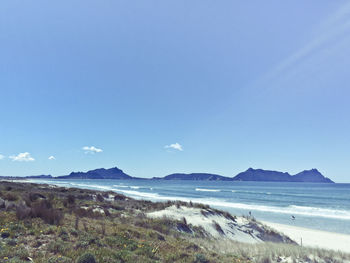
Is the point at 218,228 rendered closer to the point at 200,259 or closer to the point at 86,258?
the point at 200,259

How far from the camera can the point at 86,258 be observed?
642cm

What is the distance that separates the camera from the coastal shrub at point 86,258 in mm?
6361

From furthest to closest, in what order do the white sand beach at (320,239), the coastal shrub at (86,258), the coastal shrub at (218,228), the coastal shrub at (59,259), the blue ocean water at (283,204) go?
the blue ocean water at (283,204)
the coastal shrub at (218,228)
the white sand beach at (320,239)
the coastal shrub at (86,258)
the coastal shrub at (59,259)

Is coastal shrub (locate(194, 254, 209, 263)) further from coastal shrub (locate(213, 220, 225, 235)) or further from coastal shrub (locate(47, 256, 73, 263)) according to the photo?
coastal shrub (locate(213, 220, 225, 235))

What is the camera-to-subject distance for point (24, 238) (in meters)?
7.66

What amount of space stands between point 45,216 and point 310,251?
12895mm

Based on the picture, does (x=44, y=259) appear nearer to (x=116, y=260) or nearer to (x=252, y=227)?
(x=116, y=260)

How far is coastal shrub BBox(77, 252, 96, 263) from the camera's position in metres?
6.36

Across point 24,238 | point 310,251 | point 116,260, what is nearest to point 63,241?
point 24,238

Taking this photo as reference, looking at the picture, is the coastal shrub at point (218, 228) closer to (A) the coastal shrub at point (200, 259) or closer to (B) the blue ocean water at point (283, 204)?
(A) the coastal shrub at point (200, 259)

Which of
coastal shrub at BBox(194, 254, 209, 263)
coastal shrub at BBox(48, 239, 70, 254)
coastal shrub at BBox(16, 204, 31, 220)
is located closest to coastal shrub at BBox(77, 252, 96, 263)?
coastal shrub at BBox(48, 239, 70, 254)

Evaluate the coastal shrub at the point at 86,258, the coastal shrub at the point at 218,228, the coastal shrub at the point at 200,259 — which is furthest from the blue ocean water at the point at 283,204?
the coastal shrub at the point at 86,258

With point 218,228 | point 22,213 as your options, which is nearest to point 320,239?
point 218,228

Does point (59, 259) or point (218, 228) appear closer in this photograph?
point (59, 259)
